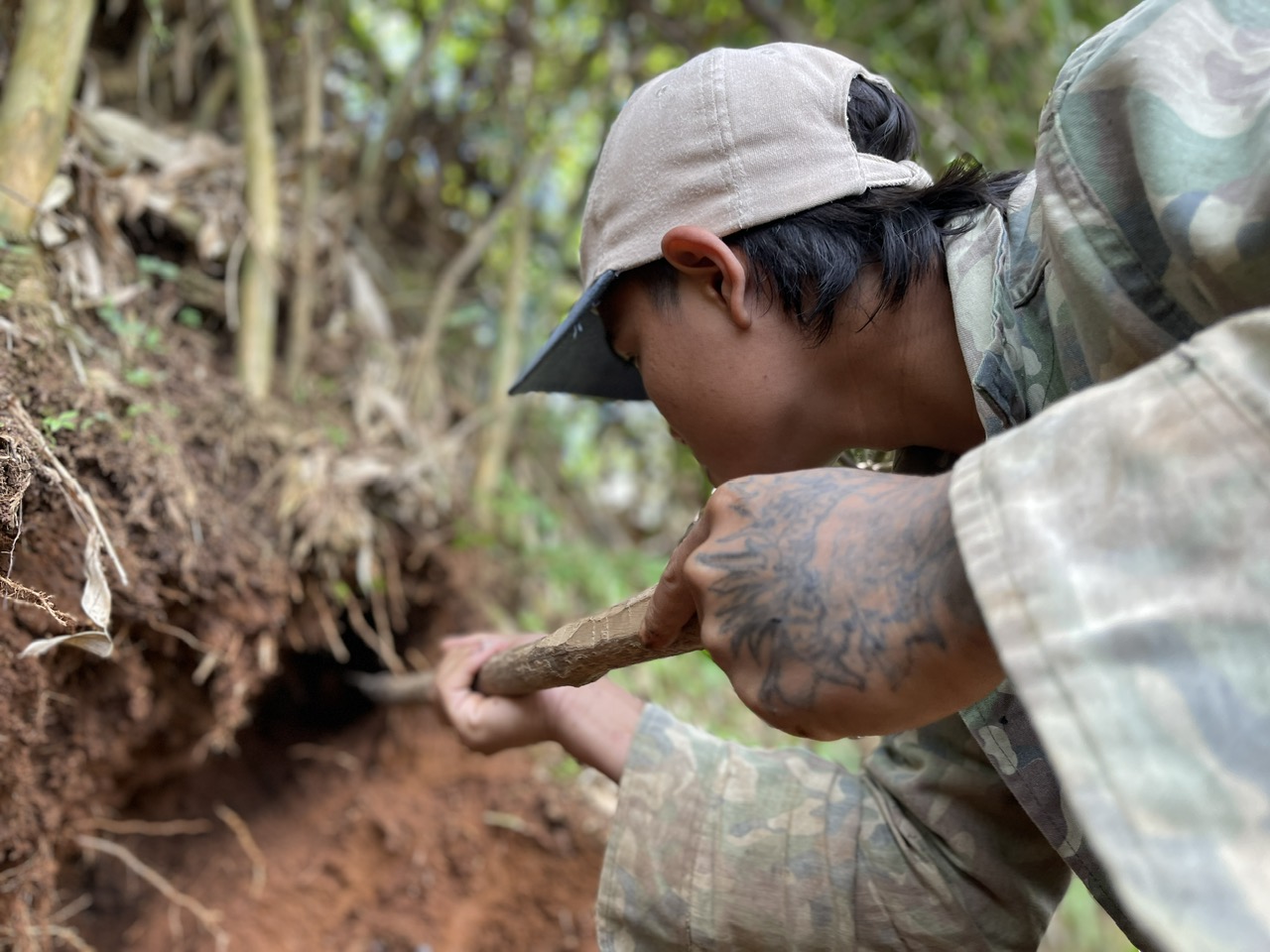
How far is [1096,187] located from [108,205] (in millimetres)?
1736

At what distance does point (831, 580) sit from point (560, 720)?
2.92 ft

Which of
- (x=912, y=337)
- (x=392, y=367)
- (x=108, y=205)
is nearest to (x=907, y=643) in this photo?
(x=912, y=337)

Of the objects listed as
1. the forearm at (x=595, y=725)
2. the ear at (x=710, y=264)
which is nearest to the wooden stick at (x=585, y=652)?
the forearm at (x=595, y=725)

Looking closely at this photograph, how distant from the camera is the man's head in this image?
1.20 metres

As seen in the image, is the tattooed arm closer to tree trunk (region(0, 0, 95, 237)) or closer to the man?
the man

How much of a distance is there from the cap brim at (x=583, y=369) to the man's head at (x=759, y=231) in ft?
0.63

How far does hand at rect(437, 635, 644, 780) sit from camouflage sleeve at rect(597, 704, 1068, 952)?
55 mm

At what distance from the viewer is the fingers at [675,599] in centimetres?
89

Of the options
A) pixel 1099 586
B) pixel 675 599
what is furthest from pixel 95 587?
pixel 1099 586

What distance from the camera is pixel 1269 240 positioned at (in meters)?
0.76

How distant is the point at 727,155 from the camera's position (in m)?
1.20

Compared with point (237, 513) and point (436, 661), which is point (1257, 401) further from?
point (436, 661)

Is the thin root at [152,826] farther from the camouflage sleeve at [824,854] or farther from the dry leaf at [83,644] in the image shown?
the camouflage sleeve at [824,854]

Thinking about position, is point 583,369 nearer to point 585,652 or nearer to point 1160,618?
point 585,652
